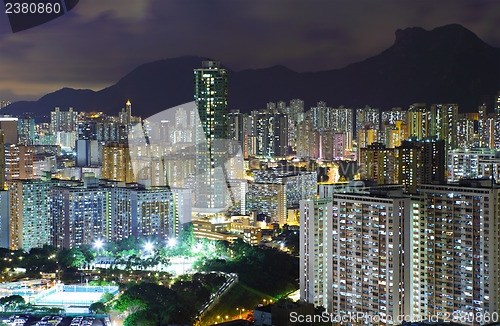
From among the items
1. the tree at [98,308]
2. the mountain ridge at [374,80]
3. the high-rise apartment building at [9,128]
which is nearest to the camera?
the tree at [98,308]

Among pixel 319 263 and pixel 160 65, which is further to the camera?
pixel 160 65

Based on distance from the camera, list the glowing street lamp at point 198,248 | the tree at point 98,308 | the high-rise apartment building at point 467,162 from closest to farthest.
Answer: the tree at point 98,308
the glowing street lamp at point 198,248
the high-rise apartment building at point 467,162

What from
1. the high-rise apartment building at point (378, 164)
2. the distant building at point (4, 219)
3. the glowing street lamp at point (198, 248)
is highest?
the high-rise apartment building at point (378, 164)

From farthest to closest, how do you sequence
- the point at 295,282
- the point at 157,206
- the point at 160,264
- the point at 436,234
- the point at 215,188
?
1. the point at 215,188
2. the point at 157,206
3. the point at 160,264
4. the point at 295,282
5. the point at 436,234

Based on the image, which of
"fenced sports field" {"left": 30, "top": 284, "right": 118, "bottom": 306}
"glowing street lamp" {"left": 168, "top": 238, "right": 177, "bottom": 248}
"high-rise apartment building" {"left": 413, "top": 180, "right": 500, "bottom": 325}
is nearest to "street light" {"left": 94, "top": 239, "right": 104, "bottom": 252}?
"glowing street lamp" {"left": 168, "top": 238, "right": 177, "bottom": 248}

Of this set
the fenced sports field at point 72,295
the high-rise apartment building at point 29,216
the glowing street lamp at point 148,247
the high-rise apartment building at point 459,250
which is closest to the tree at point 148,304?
the fenced sports field at point 72,295

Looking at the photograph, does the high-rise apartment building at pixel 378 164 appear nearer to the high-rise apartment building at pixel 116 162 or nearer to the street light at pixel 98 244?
the high-rise apartment building at pixel 116 162


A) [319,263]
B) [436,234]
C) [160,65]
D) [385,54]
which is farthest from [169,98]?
[436,234]

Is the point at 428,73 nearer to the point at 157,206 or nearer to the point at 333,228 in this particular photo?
the point at 157,206

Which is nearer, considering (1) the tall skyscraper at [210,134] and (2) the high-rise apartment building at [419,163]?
(2) the high-rise apartment building at [419,163]
